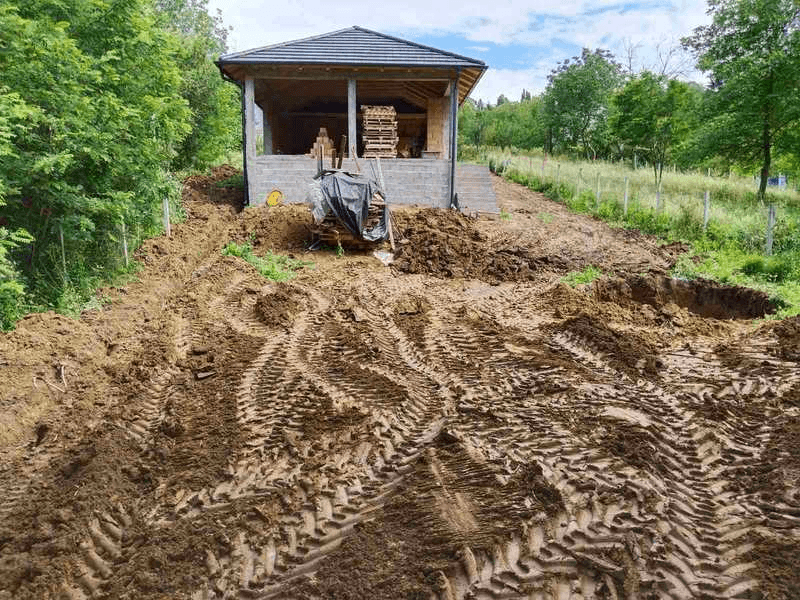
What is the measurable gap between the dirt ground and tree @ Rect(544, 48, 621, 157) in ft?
114

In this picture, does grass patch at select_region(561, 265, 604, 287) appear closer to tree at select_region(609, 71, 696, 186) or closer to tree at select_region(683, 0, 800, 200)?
tree at select_region(683, 0, 800, 200)

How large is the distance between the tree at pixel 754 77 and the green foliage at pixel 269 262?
1607 centimetres

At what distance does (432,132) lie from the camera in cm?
2119

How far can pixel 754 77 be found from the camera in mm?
19422

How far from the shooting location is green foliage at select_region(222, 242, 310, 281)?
467 inches

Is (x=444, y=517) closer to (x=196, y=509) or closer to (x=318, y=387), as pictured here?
(x=196, y=509)

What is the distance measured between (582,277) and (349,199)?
17.8ft

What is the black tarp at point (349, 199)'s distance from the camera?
13.2 metres

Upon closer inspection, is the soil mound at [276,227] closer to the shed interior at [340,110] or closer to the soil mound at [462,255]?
the soil mound at [462,255]

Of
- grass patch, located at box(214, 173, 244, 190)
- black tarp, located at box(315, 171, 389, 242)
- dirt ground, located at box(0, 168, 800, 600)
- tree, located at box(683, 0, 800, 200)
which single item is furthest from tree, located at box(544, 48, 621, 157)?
dirt ground, located at box(0, 168, 800, 600)

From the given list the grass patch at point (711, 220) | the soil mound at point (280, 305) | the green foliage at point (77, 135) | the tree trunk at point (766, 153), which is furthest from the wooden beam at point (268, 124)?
the tree trunk at point (766, 153)

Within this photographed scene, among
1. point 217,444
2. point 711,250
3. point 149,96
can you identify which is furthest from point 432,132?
point 217,444

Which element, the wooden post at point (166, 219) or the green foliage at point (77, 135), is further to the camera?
the wooden post at point (166, 219)

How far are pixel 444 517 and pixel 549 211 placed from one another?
18043 mm
